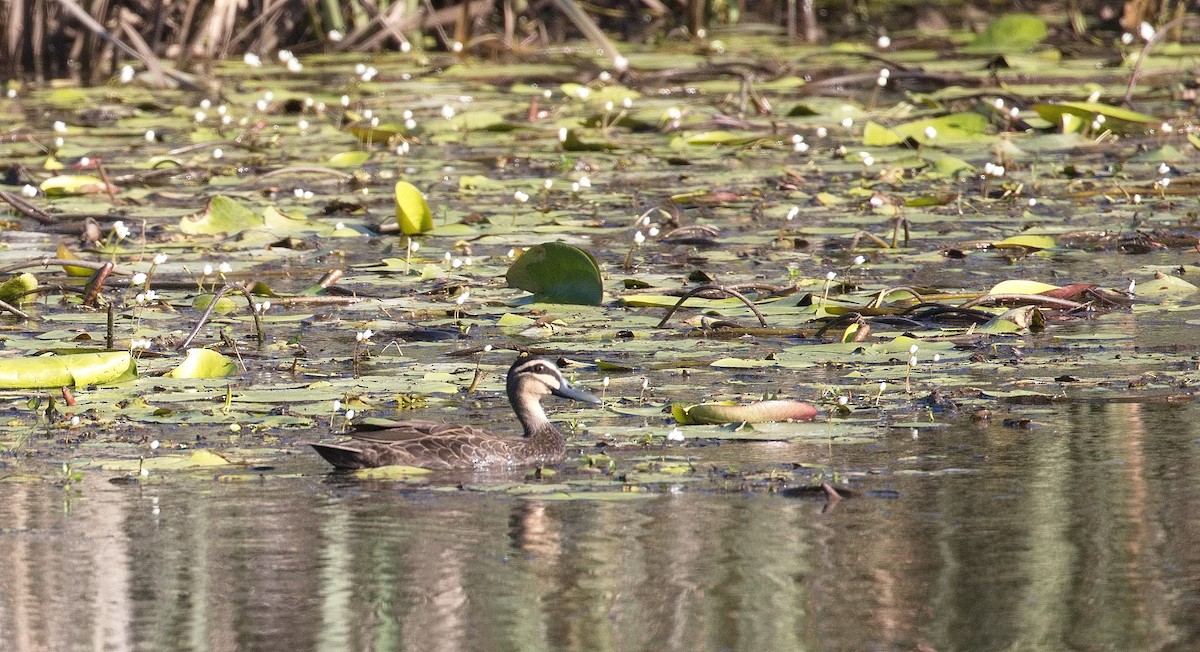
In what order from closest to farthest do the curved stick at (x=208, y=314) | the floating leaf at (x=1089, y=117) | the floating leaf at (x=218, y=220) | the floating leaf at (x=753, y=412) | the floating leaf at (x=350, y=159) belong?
1. the floating leaf at (x=753, y=412)
2. the curved stick at (x=208, y=314)
3. the floating leaf at (x=218, y=220)
4. the floating leaf at (x=350, y=159)
5. the floating leaf at (x=1089, y=117)

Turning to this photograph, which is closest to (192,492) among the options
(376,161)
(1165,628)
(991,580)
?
(991,580)

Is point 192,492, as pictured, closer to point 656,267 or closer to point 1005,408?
point 1005,408

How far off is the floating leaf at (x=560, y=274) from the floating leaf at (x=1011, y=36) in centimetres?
1002

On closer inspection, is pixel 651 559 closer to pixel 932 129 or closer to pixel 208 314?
pixel 208 314

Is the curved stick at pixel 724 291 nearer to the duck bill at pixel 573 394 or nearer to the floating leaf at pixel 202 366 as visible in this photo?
the duck bill at pixel 573 394

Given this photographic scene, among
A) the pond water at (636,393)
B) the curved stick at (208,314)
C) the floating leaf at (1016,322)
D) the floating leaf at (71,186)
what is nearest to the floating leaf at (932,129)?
the pond water at (636,393)

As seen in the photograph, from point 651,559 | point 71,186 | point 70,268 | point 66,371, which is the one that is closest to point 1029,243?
point 70,268

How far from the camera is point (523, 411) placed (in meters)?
5.89

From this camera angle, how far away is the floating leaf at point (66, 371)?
21.3ft

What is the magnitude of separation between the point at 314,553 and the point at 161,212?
596 cm

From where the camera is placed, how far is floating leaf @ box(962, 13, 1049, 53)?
17188 mm

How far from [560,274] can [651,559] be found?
3373mm

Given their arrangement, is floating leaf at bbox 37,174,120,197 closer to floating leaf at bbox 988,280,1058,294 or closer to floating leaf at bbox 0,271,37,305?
floating leaf at bbox 0,271,37,305

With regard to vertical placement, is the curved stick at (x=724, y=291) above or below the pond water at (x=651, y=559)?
above
